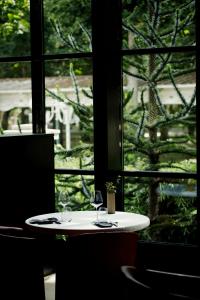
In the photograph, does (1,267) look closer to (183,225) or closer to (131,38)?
(183,225)

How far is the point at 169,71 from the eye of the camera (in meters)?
6.40

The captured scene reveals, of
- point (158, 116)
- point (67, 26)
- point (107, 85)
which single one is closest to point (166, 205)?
point (158, 116)

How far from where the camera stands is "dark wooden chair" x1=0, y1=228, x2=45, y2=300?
472 cm

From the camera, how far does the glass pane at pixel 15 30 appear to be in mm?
7074

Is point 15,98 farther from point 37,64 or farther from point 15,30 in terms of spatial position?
point 15,30

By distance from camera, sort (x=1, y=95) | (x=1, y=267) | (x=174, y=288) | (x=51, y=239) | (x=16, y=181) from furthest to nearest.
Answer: (x=1, y=95), (x=51, y=239), (x=16, y=181), (x=1, y=267), (x=174, y=288)

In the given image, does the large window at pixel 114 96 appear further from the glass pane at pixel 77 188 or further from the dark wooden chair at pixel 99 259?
the dark wooden chair at pixel 99 259

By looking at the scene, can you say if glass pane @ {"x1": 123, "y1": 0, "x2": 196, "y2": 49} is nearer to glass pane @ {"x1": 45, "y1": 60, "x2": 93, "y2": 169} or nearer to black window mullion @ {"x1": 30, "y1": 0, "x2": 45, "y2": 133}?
glass pane @ {"x1": 45, "y1": 60, "x2": 93, "y2": 169}

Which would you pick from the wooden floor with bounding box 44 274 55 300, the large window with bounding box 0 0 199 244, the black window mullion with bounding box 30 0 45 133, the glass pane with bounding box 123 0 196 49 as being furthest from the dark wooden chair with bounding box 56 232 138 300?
the black window mullion with bounding box 30 0 45 133

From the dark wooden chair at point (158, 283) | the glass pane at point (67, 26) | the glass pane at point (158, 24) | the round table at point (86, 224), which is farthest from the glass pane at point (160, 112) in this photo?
the dark wooden chair at point (158, 283)

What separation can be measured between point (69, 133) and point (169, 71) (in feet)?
4.36

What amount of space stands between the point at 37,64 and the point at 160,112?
1.51 meters

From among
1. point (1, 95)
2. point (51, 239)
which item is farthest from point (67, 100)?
point (51, 239)

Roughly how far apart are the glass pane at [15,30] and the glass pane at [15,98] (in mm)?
167
